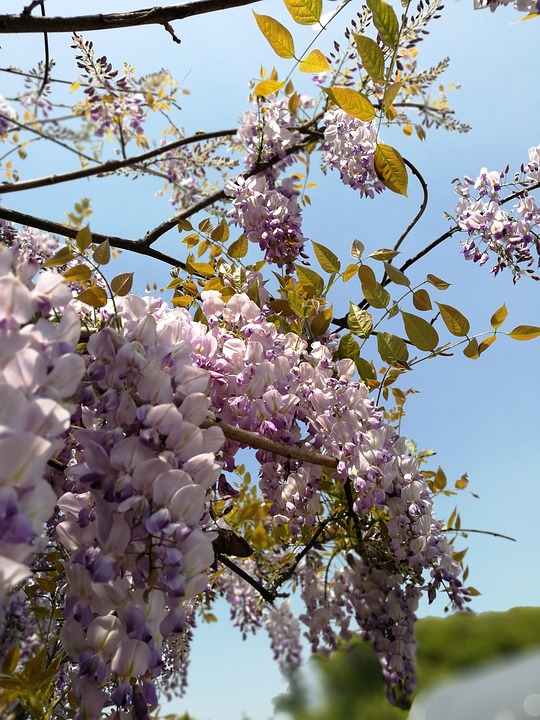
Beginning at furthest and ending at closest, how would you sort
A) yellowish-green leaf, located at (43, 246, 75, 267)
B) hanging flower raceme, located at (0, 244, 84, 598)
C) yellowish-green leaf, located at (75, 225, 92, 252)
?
yellowish-green leaf, located at (75, 225, 92, 252)
yellowish-green leaf, located at (43, 246, 75, 267)
hanging flower raceme, located at (0, 244, 84, 598)

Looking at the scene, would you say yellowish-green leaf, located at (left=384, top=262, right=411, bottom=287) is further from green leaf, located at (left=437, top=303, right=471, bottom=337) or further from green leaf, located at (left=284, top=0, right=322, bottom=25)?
green leaf, located at (left=284, top=0, right=322, bottom=25)

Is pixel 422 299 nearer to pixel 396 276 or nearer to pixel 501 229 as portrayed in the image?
pixel 396 276

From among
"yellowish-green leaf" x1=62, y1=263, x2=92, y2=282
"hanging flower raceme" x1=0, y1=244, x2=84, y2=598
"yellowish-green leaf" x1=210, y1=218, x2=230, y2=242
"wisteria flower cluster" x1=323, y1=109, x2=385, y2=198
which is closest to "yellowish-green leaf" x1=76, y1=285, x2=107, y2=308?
"yellowish-green leaf" x1=62, y1=263, x2=92, y2=282

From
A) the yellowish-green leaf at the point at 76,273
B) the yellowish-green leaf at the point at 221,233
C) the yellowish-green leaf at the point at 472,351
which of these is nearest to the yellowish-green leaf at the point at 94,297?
the yellowish-green leaf at the point at 76,273

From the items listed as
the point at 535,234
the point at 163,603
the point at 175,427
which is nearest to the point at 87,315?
the point at 175,427

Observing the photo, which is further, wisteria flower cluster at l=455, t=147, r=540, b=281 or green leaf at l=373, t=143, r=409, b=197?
wisteria flower cluster at l=455, t=147, r=540, b=281

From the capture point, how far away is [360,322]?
1.10 m

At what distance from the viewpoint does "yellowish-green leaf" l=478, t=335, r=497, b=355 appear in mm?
1030

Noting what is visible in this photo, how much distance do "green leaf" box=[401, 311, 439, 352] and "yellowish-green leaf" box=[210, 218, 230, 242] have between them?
41 centimetres

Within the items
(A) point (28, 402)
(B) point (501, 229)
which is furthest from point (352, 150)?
(A) point (28, 402)

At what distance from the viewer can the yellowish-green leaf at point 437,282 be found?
1.05 metres

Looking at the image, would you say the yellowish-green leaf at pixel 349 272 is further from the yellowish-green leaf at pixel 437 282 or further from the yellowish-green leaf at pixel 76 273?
the yellowish-green leaf at pixel 76 273

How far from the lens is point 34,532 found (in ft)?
1.39

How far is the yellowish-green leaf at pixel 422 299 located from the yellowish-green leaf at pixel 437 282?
32 mm
